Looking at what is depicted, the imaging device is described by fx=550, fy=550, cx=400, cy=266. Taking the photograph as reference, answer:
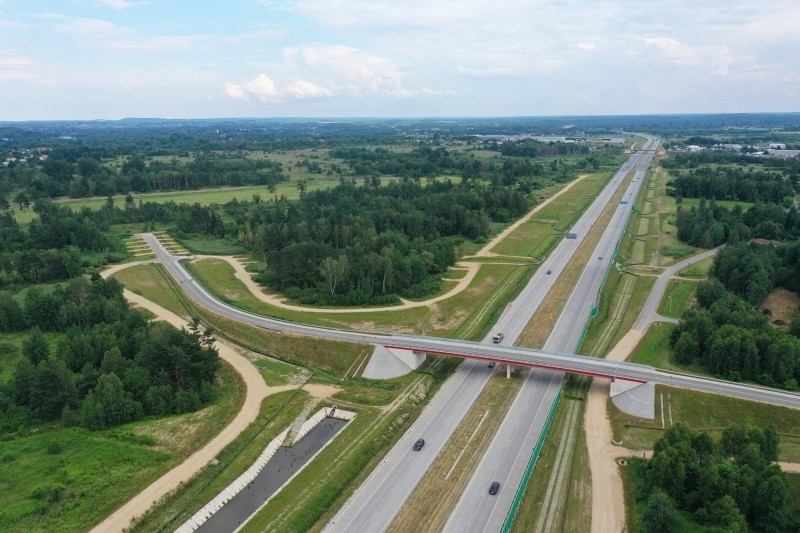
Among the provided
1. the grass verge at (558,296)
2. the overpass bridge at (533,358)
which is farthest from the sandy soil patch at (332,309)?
the grass verge at (558,296)

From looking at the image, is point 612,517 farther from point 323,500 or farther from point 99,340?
point 99,340

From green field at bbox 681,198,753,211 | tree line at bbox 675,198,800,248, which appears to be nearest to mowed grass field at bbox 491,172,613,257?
green field at bbox 681,198,753,211

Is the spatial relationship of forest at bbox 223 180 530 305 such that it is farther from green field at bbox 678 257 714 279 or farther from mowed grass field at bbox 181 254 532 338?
green field at bbox 678 257 714 279

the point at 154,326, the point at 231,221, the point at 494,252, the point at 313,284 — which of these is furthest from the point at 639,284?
the point at 231,221

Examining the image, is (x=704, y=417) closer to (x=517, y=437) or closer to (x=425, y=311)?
(x=517, y=437)

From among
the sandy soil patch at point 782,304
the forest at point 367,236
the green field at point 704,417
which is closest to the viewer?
the green field at point 704,417

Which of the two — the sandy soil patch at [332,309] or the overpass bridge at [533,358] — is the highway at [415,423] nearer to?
the overpass bridge at [533,358]

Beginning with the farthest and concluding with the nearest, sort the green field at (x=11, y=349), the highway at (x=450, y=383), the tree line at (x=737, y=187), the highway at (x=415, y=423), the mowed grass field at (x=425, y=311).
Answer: the tree line at (x=737, y=187) < the mowed grass field at (x=425, y=311) < the green field at (x=11, y=349) < the highway at (x=450, y=383) < the highway at (x=415, y=423)

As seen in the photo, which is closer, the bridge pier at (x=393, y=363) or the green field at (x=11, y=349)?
the bridge pier at (x=393, y=363)
